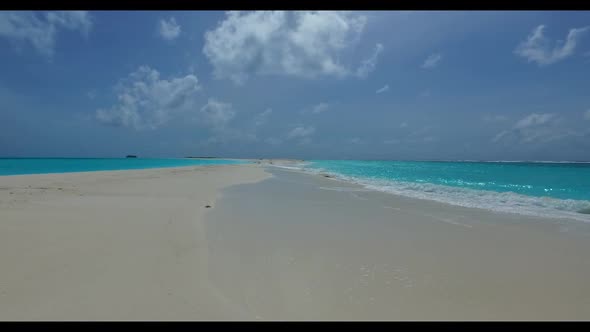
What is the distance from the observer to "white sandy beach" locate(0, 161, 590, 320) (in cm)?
295

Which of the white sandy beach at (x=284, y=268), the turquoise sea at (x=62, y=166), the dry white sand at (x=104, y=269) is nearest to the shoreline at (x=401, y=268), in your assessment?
the white sandy beach at (x=284, y=268)

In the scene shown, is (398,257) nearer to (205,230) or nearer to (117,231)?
(205,230)

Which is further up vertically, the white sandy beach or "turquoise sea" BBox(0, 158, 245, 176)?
the white sandy beach

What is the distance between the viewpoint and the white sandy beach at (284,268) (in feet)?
9.68

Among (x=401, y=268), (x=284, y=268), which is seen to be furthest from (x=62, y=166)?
(x=401, y=268)

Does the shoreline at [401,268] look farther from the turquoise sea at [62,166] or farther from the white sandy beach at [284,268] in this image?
the turquoise sea at [62,166]

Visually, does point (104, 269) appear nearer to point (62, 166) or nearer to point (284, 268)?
point (284, 268)

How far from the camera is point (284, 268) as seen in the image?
4141 millimetres

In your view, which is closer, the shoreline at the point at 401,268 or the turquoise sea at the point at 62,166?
the shoreline at the point at 401,268

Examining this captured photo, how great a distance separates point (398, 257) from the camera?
471 cm

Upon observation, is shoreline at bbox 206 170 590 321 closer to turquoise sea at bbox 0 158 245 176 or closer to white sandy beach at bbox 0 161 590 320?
white sandy beach at bbox 0 161 590 320

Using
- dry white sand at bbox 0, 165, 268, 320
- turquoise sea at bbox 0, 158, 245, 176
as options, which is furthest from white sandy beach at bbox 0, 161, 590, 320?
turquoise sea at bbox 0, 158, 245, 176
